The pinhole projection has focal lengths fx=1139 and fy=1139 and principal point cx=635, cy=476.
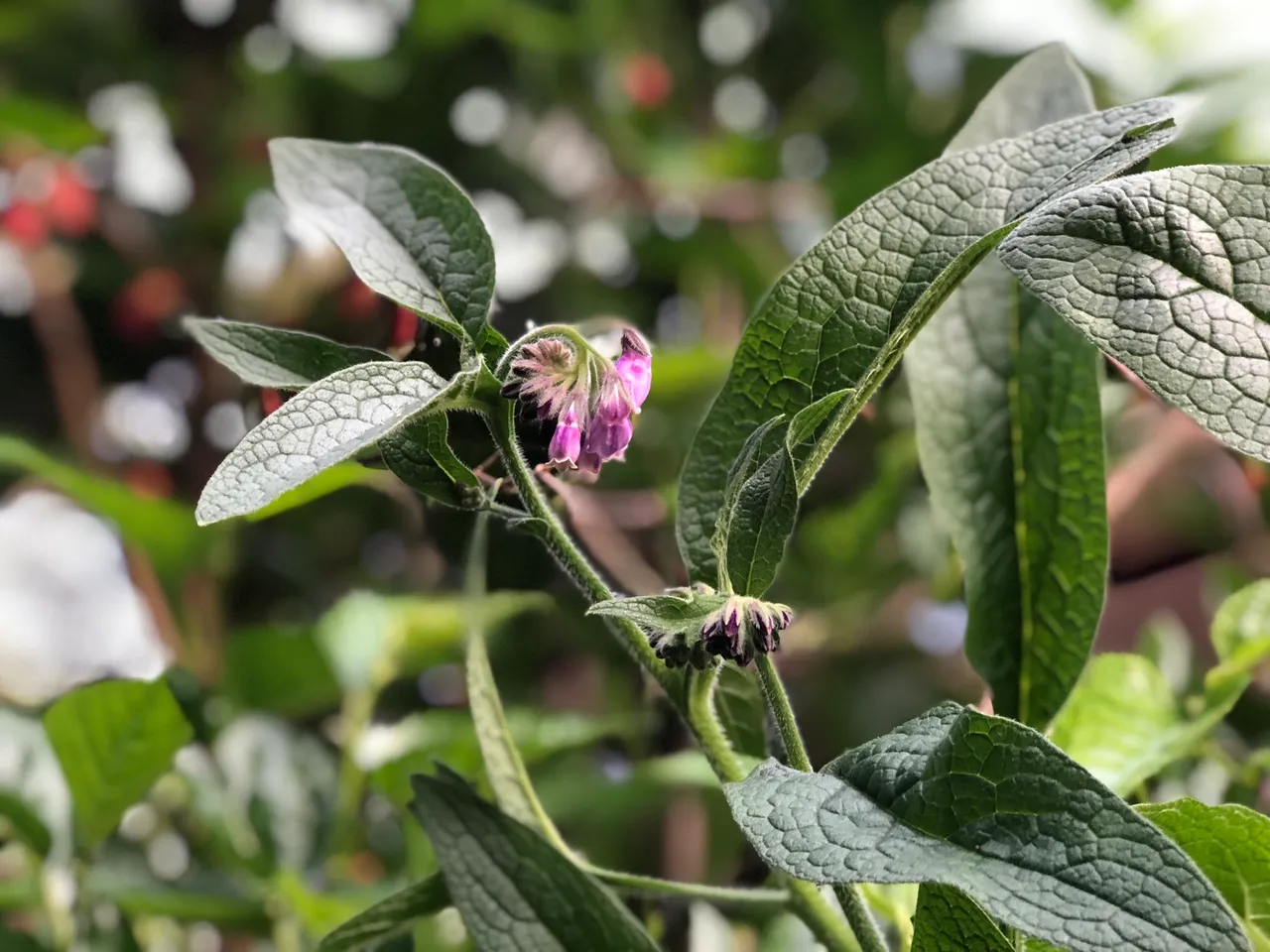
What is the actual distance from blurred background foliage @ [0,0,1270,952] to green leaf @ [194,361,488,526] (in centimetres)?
12

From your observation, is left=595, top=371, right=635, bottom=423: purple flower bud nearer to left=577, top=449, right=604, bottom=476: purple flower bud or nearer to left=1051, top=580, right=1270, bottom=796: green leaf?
left=577, top=449, right=604, bottom=476: purple flower bud

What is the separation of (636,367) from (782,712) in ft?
0.36

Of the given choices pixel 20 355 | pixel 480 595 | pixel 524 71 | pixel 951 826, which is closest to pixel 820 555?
pixel 480 595

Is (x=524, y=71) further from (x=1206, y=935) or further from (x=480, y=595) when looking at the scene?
(x=1206, y=935)

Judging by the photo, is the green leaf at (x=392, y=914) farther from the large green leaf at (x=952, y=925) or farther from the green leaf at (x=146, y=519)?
the green leaf at (x=146, y=519)

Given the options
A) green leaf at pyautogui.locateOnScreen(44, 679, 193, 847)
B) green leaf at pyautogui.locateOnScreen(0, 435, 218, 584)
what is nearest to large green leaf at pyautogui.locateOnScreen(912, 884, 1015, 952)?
green leaf at pyautogui.locateOnScreen(44, 679, 193, 847)

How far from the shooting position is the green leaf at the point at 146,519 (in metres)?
0.72

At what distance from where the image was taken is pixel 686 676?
0.30m

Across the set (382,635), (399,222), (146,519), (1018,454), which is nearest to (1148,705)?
(1018,454)

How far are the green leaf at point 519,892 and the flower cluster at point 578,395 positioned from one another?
0.38 feet

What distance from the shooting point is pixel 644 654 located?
29 cm

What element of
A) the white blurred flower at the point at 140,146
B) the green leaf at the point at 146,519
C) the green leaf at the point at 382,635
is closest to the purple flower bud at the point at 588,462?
the green leaf at the point at 382,635

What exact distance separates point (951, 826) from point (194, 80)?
127cm

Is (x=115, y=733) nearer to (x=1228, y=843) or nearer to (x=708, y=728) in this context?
(x=708, y=728)
